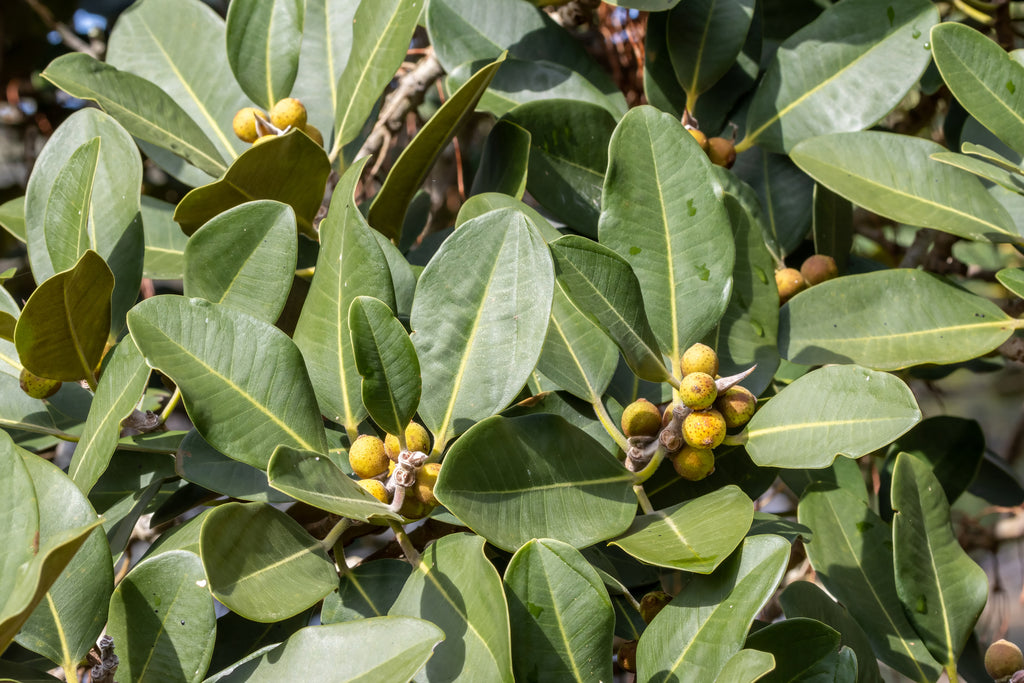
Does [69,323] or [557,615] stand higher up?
[69,323]

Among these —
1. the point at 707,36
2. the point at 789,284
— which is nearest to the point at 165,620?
the point at 789,284

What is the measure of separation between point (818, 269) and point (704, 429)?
1.43ft

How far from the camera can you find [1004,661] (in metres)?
0.87

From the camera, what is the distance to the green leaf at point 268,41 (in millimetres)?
1081

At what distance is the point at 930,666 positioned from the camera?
0.91 meters

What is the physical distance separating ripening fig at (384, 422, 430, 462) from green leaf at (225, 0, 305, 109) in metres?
0.55

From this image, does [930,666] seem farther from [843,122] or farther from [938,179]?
[843,122]

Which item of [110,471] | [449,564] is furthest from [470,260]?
[110,471]

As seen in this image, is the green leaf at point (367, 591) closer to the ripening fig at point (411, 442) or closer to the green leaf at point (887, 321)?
the ripening fig at point (411, 442)

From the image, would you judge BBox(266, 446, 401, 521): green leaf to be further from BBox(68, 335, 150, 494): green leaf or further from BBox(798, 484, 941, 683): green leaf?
BBox(798, 484, 941, 683): green leaf

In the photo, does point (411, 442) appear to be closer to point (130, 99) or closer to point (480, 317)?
point (480, 317)

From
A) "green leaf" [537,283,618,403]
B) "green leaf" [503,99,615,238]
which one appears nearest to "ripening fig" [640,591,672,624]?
"green leaf" [537,283,618,403]

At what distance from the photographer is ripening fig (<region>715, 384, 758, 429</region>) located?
0.78 m

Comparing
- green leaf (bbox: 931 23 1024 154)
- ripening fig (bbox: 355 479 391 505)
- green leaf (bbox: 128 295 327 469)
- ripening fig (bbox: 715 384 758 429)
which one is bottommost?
ripening fig (bbox: 355 479 391 505)
